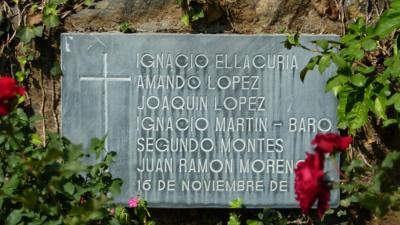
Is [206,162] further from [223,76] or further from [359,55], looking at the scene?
[359,55]

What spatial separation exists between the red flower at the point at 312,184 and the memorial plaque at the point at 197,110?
148 centimetres

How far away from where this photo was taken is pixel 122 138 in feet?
11.3

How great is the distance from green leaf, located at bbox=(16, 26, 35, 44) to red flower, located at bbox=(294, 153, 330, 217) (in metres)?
1.89

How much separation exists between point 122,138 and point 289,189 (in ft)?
2.51

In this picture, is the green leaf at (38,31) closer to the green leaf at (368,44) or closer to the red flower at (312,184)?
the green leaf at (368,44)

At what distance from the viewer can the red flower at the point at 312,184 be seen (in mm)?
1866

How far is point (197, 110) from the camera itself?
3.42 m

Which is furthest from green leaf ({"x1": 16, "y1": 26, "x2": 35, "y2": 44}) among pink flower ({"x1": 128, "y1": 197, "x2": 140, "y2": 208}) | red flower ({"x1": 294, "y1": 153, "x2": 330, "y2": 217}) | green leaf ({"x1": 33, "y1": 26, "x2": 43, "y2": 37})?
red flower ({"x1": 294, "y1": 153, "x2": 330, "y2": 217})

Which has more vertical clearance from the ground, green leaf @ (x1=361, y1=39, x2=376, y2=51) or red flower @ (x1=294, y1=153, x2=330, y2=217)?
Answer: green leaf @ (x1=361, y1=39, x2=376, y2=51)

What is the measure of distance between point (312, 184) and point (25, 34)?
200 centimetres

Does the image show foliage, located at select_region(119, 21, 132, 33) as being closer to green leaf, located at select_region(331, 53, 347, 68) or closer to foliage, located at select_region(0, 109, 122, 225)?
foliage, located at select_region(0, 109, 122, 225)

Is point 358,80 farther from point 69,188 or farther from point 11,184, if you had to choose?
point 11,184

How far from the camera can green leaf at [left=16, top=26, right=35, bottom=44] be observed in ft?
11.4

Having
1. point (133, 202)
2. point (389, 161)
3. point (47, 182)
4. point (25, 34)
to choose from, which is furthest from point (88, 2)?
point (389, 161)
